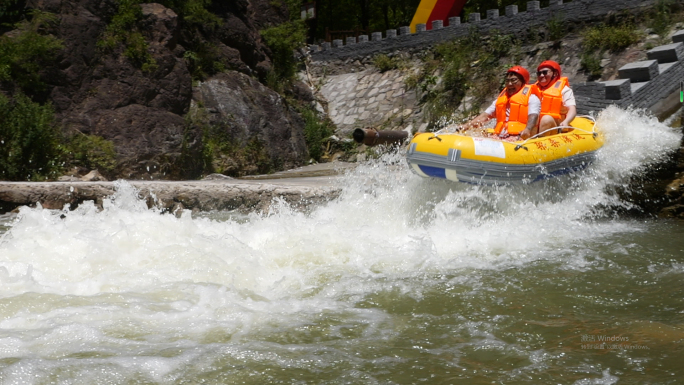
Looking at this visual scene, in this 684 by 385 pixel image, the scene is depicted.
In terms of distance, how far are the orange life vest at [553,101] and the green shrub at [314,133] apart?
28.4 feet

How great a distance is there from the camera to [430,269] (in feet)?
14.3

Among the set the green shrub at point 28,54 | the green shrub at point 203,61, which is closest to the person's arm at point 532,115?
the green shrub at point 28,54

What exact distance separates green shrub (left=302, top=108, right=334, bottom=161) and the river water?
29.9 feet

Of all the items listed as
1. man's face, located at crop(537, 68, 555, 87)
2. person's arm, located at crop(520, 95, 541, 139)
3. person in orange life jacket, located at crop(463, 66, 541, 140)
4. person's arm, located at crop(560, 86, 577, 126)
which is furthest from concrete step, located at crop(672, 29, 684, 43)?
person's arm, located at crop(520, 95, 541, 139)

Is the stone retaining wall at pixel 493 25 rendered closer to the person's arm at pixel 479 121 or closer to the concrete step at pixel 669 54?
the concrete step at pixel 669 54

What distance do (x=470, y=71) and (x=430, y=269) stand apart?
35.7 feet

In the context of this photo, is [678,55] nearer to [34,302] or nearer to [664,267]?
[664,267]

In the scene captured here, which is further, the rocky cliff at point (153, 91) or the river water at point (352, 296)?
the rocky cliff at point (153, 91)

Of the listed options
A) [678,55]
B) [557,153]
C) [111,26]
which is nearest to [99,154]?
[111,26]

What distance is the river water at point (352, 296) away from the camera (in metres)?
2.69

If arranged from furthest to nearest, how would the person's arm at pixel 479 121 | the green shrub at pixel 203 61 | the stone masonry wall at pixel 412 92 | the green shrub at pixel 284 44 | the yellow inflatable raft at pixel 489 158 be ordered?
1. the green shrub at pixel 284 44
2. the green shrub at pixel 203 61
3. the stone masonry wall at pixel 412 92
4. the person's arm at pixel 479 121
5. the yellow inflatable raft at pixel 489 158

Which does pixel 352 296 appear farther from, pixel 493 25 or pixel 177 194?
pixel 493 25

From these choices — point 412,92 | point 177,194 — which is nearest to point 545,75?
point 177,194

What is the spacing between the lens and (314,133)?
50.8ft
